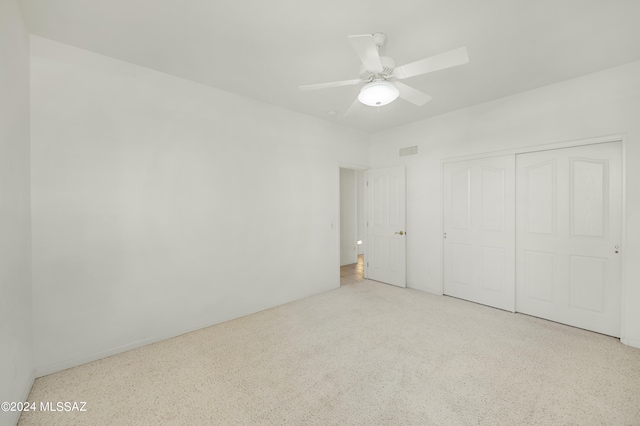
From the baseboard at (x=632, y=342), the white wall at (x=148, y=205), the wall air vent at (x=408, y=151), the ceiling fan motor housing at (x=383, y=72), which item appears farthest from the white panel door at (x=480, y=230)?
the ceiling fan motor housing at (x=383, y=72)

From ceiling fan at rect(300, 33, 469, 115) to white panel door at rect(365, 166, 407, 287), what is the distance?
2.38 meters

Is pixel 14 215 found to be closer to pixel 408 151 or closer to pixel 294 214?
pixel 294 214

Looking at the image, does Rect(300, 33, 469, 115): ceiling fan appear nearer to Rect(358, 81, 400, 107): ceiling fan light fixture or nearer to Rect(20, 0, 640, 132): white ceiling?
Rect(358, 81, 400, 107): ceiling fan light fixture

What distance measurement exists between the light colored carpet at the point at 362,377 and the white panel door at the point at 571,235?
28 centimetres

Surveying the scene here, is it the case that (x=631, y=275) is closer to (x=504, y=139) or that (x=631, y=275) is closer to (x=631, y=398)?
(x=631, y=398)

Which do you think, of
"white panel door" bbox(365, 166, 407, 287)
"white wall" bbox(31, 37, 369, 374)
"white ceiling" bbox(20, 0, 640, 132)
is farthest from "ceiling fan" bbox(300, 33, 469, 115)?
"white panel door" bbox(365, 166, 407, 287)

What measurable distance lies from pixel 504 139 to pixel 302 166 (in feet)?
9.10

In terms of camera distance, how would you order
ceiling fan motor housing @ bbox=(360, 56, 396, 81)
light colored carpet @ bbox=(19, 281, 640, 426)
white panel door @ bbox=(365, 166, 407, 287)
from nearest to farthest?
light colored carpet @ bbox=(19, 281, 640, 426)
ceiling fan motor housing @ bbox=(360, 56, 396, 81)
white panel door @ bbox=(365, 166, 407, 287)

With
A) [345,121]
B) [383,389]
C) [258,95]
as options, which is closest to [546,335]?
[383,389]

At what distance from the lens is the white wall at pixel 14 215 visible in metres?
1.58

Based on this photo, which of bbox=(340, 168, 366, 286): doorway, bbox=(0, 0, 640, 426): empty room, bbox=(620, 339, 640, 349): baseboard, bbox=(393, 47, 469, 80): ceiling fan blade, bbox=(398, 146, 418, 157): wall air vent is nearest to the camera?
bbox=(393, 47, 469, 80): ceiling fan blade

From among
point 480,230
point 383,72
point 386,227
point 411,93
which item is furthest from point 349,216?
point 383,72

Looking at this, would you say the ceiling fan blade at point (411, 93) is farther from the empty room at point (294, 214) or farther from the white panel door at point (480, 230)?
the white panel door at point (480, 230)

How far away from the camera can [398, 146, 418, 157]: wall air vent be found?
4.43 metres
